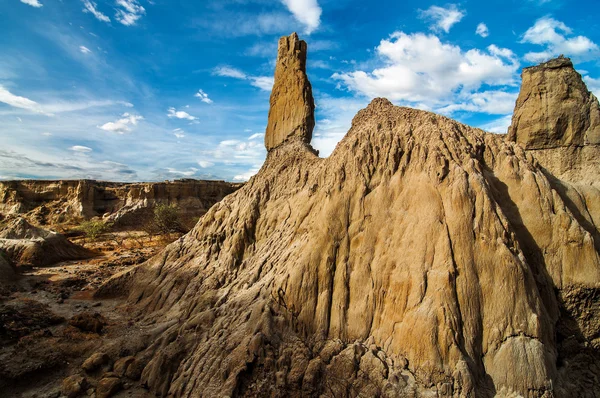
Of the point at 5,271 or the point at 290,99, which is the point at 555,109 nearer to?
the point at 290,99

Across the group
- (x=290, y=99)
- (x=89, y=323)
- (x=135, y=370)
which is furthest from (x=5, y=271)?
(x=290, y=99)

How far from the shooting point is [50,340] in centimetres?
1384

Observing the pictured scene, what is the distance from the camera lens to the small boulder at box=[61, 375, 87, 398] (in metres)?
10.7

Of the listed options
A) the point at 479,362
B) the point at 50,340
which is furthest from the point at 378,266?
the point at 50,340

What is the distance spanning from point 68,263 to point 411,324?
110 feet

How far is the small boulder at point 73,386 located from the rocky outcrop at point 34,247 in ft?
75.0

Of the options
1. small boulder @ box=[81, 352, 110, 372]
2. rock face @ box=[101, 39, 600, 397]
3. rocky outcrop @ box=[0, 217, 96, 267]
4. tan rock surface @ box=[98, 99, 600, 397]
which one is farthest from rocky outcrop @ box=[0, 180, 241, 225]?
rock face @ box=[101, 39, 600, 397]

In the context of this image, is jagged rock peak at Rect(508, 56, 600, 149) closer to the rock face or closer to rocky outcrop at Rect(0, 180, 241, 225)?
the rock face

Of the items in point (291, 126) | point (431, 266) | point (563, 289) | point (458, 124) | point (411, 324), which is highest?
point (291, 126)

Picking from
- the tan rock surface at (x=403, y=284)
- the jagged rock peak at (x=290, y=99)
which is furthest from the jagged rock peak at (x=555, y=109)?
the jagged rock peak at (x=290, y=99)

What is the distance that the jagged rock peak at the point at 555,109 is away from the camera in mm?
14344

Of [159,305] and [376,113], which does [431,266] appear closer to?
[376,113]

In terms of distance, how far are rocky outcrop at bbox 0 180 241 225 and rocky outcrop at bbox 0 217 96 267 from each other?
18874 mm

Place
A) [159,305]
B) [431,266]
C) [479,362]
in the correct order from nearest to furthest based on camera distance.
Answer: [479,362] < [431,266] < [159,305]
